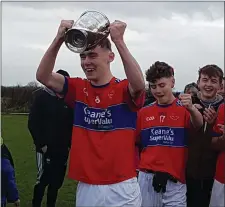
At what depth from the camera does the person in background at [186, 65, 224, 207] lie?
526cm

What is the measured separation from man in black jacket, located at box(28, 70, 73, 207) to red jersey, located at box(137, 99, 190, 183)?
8.36 feet

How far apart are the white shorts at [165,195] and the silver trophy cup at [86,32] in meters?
1.89

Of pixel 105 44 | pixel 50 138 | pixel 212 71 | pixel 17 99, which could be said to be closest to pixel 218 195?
pixel 212 71

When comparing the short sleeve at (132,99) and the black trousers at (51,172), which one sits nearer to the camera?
the short sleeve at (132,99)

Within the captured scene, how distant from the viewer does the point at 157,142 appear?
16.6ft

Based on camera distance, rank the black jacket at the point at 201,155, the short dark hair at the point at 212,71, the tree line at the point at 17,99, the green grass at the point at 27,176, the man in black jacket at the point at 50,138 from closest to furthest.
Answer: the black jacket at the point at 201,155
the short dark hair at the point at 212,71
the man in black jacket at the point at 50,138
the green grass at the point at 27,176
the tree line at the point at 17,99

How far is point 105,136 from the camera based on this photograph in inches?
151

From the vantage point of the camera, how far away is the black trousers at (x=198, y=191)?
547cm

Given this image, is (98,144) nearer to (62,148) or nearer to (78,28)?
(78,28)

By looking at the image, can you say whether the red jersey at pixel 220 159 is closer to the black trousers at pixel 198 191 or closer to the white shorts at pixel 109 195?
the black trousers at pixel 198 191

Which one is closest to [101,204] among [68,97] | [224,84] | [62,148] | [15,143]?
[68,97]

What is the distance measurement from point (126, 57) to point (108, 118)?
0.51 m

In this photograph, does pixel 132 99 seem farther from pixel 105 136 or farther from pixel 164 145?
pixel 164 145

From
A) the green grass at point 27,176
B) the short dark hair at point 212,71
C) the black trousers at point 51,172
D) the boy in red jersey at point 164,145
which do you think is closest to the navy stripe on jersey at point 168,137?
the boy in red jersey at point 164,145
